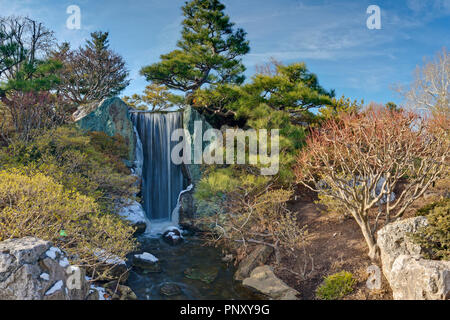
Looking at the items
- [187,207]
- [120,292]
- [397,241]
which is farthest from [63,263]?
[187,207]

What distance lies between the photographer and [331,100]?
16094 mm

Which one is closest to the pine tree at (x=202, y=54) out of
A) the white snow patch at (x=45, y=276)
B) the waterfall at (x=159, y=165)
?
the waterfall at (x=159, y=165)

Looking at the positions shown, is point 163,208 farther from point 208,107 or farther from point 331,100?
point 331,100

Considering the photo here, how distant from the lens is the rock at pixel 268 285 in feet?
26.5

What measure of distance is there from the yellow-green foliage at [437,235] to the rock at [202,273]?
20.4 feet

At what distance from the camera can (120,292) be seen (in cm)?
799

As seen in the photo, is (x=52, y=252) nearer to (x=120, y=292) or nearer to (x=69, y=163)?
(x=120, y=292)

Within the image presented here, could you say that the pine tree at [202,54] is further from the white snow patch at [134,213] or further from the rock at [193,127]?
the white snow patch at [134,213]

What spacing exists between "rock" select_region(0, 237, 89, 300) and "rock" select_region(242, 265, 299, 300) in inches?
201

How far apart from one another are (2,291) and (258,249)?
7.56m

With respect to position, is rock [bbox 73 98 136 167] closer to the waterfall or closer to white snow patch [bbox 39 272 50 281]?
the waterfall

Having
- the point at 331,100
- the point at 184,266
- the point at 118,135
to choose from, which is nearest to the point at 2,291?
the point at 184,266

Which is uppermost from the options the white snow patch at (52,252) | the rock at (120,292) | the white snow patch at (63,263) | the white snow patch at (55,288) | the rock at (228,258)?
the white snow patch at (52,252)

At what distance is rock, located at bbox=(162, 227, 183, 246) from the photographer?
1297cm
